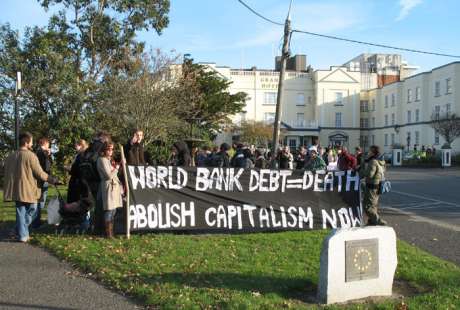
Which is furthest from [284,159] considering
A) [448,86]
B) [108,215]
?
[448,86]

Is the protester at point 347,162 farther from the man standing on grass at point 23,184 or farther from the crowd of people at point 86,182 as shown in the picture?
the man standing on grass at point 23,184

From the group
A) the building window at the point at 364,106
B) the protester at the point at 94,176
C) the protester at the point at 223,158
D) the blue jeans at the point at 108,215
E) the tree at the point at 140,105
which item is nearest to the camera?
the blue jeans at the point at 108,215

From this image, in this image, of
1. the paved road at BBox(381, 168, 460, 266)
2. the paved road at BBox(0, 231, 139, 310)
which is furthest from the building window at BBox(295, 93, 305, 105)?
the paved road at BBox(0, 231, 139, 310)

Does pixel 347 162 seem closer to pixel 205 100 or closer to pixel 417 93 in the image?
pixel 205 100

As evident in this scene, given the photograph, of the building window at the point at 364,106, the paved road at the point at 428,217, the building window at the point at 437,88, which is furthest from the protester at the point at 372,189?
the building window at the point at 364,106

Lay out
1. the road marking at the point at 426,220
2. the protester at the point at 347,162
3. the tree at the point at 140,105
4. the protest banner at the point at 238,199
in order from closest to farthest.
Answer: the protest banner at the point at 238,199
the road marking at the point at 426,220
the protester at the point at 347,162
the tree at the point at 140,105

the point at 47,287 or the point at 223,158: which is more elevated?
the point at 223,158

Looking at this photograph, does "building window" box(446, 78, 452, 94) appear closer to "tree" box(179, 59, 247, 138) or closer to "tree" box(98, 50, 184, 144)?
"tree" box(179, 59, 247, 138)

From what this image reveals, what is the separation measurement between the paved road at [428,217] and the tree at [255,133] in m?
42.3

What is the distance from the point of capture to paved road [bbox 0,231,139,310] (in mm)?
5281

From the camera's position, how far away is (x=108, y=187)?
8367 millimetres

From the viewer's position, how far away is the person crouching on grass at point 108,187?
27.5 ft

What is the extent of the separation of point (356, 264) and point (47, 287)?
3559 mm

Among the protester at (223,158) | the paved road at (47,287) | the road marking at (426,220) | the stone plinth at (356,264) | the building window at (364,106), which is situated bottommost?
the road marking at (426,220)
